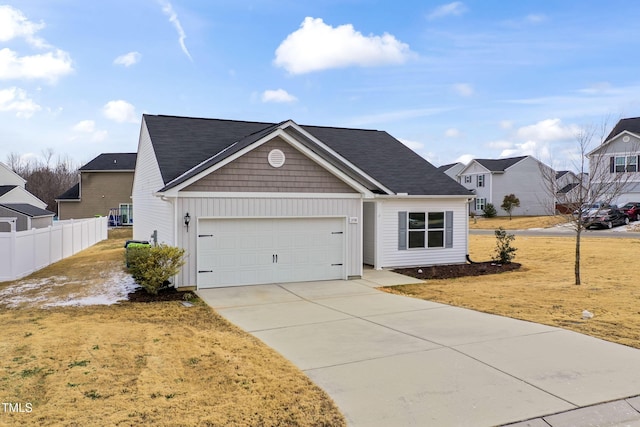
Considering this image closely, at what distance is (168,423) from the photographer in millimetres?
4359

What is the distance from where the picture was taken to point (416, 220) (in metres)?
16.9

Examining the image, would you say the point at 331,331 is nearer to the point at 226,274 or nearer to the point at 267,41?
the point at 226,274

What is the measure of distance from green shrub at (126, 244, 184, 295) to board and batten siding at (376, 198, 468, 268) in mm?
7402

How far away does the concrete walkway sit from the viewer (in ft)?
15.6

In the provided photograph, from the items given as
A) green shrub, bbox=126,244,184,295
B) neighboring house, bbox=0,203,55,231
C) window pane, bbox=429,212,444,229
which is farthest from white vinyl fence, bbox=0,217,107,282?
window pane, bbox=429,212,444,229

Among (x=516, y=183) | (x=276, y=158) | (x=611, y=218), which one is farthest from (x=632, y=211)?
(x=276, y=158)

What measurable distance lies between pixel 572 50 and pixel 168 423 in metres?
19.9

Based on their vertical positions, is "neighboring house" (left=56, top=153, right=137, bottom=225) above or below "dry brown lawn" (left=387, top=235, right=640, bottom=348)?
above

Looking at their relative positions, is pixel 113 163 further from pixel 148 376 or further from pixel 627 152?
pixel 627 152

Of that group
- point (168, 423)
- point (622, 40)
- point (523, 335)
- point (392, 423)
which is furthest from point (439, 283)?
point (622, 40)

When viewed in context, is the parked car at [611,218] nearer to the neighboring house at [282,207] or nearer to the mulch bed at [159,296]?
the neighboring house at [282,207]

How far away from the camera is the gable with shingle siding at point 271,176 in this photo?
500 inches

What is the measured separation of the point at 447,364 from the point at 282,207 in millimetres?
8072

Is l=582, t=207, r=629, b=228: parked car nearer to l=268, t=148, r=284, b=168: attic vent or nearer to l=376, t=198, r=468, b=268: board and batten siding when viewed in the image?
l=376, t=198, r=468, b=268: board and batten siding
